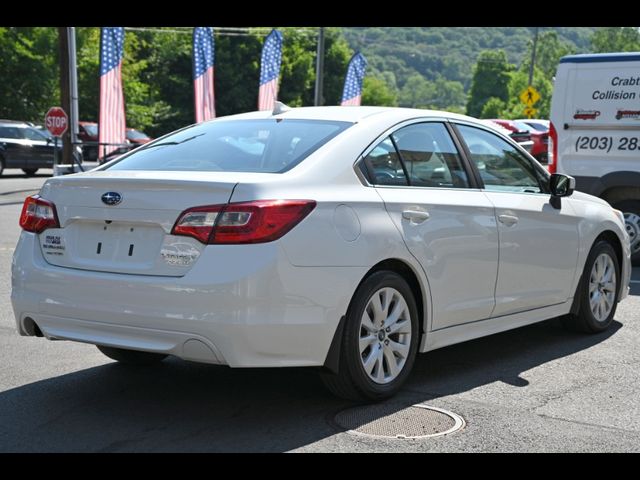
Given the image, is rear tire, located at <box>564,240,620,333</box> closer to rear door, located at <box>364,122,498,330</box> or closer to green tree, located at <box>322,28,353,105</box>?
rear door, located at <box>364,122,498,330</box>

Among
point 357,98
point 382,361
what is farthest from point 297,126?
point 357,98

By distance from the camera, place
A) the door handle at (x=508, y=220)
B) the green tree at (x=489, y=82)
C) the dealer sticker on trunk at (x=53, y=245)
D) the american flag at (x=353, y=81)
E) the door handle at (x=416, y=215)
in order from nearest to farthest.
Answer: the dealer sticker on trunk at (x=53, y=245)
the door handle at (x=416, y=215)
the door handle at (x=508, y=220)
the american flag at (x=353, y=81)
the green tree at (x=489, y=82)

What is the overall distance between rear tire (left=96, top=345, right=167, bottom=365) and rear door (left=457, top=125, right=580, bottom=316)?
6.88ft

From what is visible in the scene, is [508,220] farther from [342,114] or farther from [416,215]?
[342,114]

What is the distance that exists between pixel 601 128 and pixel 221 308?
717 cm

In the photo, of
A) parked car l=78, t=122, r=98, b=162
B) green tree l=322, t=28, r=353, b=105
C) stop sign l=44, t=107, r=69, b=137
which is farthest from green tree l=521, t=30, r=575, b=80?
stop sign l=44, t=107, r=69, b=137

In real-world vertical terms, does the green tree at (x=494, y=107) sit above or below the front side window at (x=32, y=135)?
below

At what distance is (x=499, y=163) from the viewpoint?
6.24m

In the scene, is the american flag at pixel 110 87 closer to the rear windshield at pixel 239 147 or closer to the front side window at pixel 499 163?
the front side window at pixel 499 163

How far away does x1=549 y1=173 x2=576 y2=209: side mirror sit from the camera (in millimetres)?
6504

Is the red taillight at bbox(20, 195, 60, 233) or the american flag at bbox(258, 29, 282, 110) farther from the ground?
the american flag at bbox(258, 29, 282, 110)

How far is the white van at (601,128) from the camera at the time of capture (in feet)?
33.9

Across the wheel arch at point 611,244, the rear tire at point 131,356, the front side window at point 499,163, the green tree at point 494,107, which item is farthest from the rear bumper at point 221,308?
the green tree at point 494,107

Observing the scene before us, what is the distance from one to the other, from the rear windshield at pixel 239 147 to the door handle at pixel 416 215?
1.88 ft
